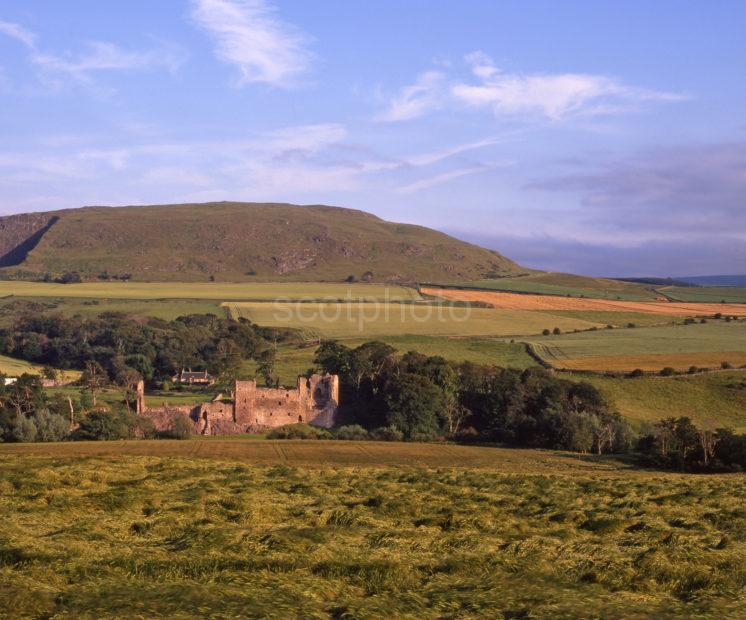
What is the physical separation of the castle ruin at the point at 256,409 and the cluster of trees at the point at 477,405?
2263mm

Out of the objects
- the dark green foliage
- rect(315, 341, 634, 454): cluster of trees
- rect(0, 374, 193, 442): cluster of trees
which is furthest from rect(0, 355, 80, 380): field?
rect(315, 341, 634, 454): cluster of trees

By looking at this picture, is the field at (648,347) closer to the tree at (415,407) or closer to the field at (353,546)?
the tree at (415,407)

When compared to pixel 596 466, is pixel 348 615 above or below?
above

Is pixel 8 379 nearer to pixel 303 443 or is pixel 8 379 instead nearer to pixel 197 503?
pixel 303 443

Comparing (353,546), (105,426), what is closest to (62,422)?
(105,426)

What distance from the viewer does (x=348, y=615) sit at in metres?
9.49

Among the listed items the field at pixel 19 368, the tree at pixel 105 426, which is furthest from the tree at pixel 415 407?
the field at pixel 19 368

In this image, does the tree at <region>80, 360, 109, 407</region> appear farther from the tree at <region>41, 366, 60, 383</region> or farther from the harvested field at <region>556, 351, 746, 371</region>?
the harvested field at <region>556, 351, 746, 371</region>

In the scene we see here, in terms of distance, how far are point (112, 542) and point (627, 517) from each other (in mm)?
10869

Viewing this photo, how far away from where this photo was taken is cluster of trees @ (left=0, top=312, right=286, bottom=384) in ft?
271

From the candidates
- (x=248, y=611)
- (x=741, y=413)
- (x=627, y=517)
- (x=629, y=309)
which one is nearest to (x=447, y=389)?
(x=741, y=413)

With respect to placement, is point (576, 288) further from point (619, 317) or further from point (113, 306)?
point (113, 306)

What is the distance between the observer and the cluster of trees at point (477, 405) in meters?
46.2

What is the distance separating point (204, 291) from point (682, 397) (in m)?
120
